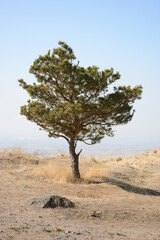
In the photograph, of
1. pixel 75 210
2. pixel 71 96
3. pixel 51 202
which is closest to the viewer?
pixel 75 210

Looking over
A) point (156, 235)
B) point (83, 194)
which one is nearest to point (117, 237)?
point (156, 235)

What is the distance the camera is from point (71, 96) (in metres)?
12.5

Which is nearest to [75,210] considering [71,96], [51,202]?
[51,202]

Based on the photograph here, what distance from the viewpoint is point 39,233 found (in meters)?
5.29

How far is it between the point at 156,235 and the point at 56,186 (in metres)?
5.96

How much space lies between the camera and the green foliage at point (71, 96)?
449 inches

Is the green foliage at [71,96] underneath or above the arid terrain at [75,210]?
above

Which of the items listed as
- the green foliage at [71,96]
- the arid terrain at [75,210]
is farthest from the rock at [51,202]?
the green foliage at [71,96]

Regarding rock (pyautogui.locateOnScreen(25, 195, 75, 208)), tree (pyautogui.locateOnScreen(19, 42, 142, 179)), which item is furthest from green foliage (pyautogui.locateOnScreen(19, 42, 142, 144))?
rock (pyautogui.locateOnScreen(25, 195, 75, 208))

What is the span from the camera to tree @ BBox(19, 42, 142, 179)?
37.4 ft

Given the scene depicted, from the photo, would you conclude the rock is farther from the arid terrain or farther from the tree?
the tree

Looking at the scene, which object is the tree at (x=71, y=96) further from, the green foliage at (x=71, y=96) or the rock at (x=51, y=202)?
the rock at (x=51, y=202)

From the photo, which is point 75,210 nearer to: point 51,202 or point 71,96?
point 51,202

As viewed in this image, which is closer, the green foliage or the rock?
the rock
